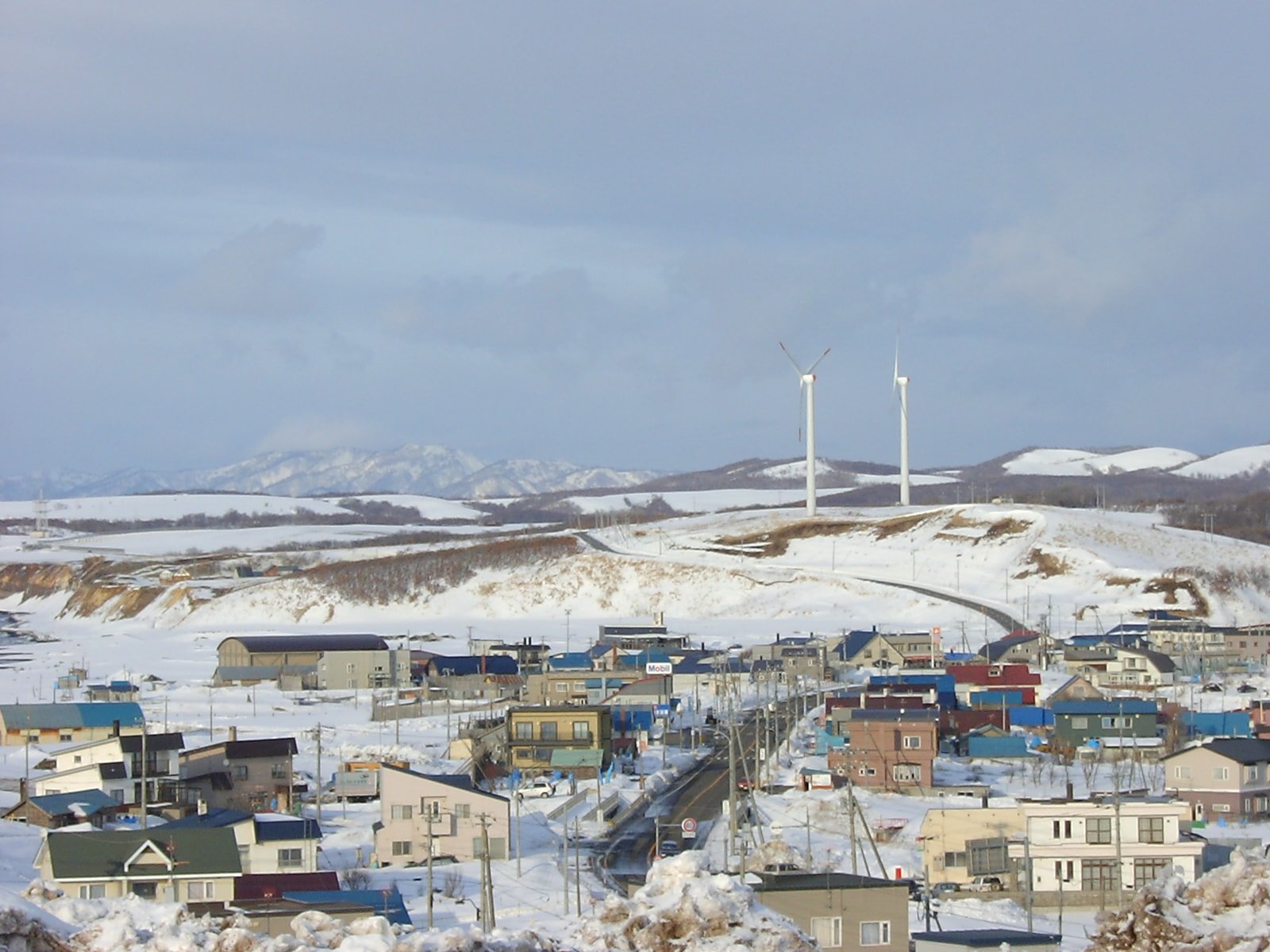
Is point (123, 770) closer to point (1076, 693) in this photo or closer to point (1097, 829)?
point (1097, 829)

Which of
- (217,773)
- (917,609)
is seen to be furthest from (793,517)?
(217,773)

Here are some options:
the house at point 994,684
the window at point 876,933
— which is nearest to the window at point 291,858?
the window at point 876,933

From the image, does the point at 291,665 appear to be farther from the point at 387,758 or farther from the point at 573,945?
the point at 573,945

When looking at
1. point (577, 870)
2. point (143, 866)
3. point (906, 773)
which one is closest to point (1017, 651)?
point (906, 773)

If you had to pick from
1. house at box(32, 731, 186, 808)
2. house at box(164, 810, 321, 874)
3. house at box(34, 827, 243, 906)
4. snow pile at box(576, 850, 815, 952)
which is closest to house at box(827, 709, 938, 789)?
house at box(164, 810, 321, 874)

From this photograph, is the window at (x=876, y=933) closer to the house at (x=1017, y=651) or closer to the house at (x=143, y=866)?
the house at (x=143, y=866)
